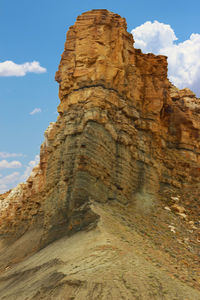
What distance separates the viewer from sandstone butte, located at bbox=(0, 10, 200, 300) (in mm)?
11539

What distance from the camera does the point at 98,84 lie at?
792 inches

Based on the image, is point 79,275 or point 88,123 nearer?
point 79,275

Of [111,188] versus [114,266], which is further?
[111,188]

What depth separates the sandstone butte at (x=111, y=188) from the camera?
37.9 feet

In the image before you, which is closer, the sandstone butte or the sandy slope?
the sandy slope

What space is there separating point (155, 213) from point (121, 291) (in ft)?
32.8

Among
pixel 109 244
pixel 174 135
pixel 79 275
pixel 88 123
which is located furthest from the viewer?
pixel 174 135

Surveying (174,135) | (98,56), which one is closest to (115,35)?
(98,56)

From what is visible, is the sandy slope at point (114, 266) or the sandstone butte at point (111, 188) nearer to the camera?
the sandy slope at point (114, 266)

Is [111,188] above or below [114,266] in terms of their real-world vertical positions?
above

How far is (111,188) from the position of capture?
1844 cm

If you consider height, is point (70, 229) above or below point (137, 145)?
below

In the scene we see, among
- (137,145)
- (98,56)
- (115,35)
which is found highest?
(115,35)

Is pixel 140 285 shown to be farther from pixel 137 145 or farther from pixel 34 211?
pixel 34 211
